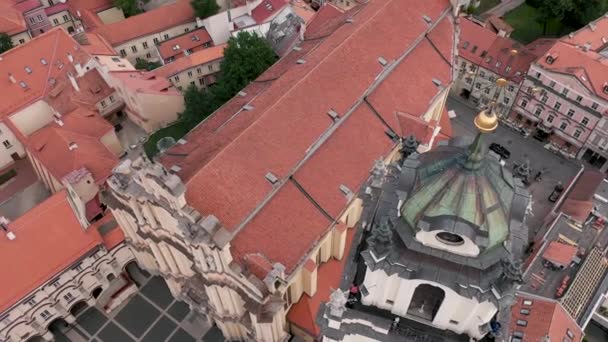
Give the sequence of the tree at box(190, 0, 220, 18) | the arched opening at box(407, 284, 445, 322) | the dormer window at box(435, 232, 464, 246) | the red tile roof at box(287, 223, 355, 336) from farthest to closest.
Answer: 1. the tree at box(190, 0, 220, 18)
2. the red tile roof at box(287, 223, 355, 336)
3. the arched opening at box(407, 284, 445, 322)
4. the dormer window at box(435, 232, 464, 246)

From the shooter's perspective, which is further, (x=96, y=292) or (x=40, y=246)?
(x=96, y=292)

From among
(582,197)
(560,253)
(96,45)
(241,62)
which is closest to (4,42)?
(96,45)

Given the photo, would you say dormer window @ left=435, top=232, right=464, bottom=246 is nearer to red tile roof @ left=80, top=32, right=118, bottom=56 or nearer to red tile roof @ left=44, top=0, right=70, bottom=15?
red tile roof @ left=80, top=32, right=118, bottom=56


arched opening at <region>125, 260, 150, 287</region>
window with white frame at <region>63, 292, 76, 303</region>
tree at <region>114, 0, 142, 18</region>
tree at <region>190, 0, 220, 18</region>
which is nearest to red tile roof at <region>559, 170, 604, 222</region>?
arched opening at <region>125, 260, 150, 287</region>

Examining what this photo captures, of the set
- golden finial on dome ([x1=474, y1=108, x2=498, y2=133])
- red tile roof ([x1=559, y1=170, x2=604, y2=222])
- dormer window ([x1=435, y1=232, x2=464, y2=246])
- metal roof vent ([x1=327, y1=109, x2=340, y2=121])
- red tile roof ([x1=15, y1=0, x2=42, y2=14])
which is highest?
golden finial on dome ([x1=474, y1=108, x2=498, y2=133])

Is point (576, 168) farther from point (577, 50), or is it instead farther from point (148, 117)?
point (148, 117)

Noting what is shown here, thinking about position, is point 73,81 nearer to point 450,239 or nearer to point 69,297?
point 69,297
